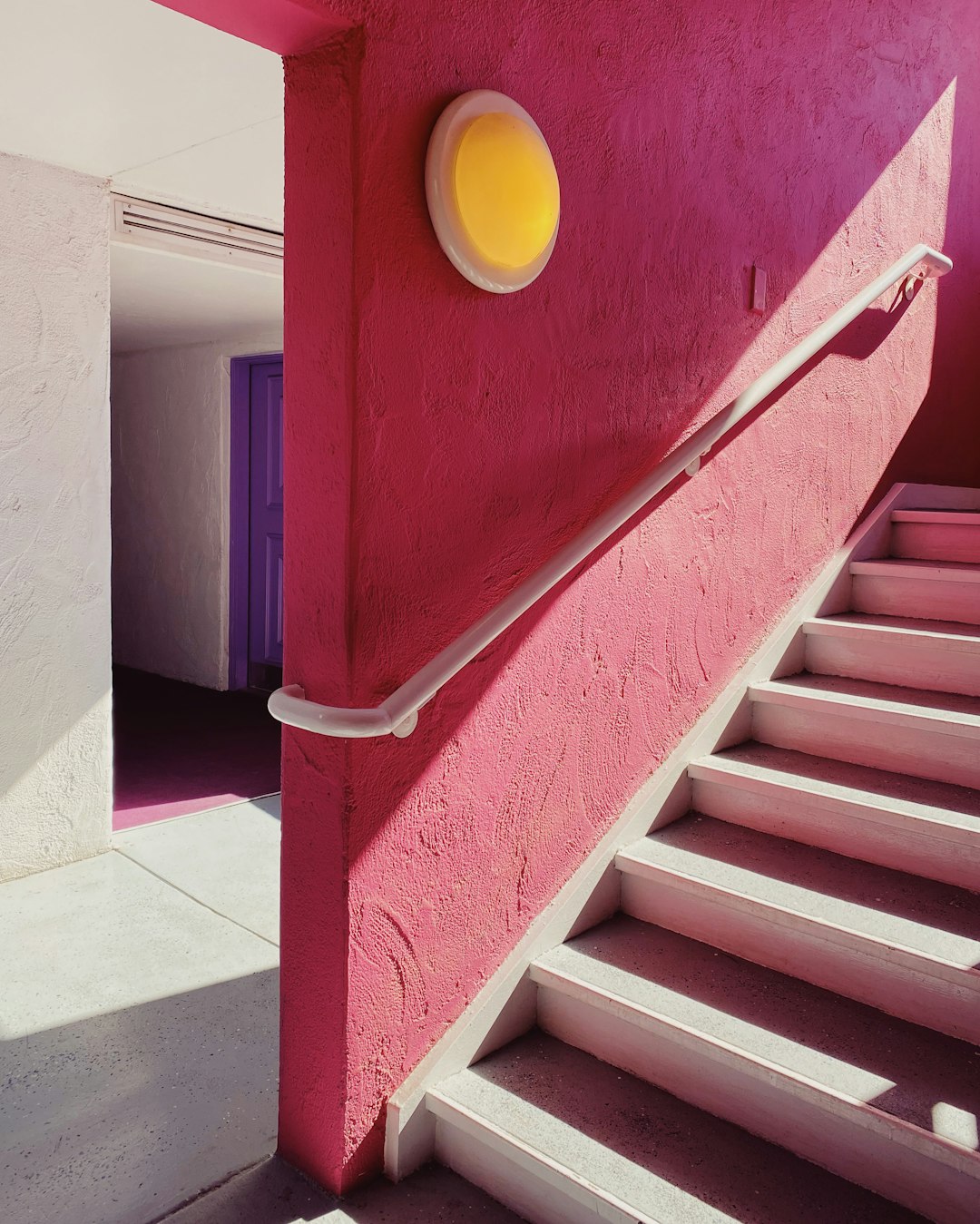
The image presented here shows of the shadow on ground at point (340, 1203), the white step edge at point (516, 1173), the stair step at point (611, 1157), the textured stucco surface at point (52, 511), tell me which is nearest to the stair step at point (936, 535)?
the stair step at point (611, 1157)

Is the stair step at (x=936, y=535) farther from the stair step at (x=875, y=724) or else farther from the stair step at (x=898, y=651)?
the stair step at (x=875, y=724)

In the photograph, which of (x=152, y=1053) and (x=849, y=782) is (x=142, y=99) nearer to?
(x=152, y=1053)

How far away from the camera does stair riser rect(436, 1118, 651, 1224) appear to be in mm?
1562

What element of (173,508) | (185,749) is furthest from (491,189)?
(173,508)

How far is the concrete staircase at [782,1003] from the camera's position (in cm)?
157

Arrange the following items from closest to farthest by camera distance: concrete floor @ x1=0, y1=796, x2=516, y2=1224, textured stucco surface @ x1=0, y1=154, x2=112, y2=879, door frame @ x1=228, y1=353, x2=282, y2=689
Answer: concrete floor @ x1=0, y1=796, x2=516, y2=1224 → textured stucco surface @ x1=0, y1=154, x2=112, y2=879 → door frame @ x1=228, y1=353, x2=282, y2=689

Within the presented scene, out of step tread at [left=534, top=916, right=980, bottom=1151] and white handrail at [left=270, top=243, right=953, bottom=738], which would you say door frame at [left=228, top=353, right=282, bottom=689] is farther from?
step tread at [left=534, top=916, right=980, bottom=1151]

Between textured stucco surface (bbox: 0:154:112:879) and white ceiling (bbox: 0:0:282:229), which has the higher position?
white ceiling (bbox: 0:0:282:229)

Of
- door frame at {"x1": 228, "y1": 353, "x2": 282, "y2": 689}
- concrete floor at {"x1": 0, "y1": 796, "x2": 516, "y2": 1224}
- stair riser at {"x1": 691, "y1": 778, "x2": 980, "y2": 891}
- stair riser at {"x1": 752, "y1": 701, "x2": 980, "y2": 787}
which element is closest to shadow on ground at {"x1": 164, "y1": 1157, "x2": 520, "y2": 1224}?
concrete floor at {"x1": 0, "y1": 796, "x2": 516, "y2": 1224}

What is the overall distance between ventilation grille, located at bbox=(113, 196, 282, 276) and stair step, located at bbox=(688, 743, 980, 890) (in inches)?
97.4

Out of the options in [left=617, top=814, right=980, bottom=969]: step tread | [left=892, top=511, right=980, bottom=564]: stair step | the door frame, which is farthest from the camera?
the door frame

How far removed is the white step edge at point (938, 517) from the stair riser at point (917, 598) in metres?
0.32

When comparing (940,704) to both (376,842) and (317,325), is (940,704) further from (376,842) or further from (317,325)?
(317,325)

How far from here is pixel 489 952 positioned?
1.96 m
